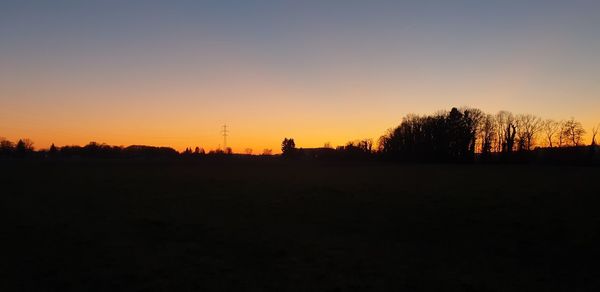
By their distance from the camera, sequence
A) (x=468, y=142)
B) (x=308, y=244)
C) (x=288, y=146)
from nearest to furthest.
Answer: (x=308, y=244)
(x=468, y=142)
(x=288, y=146)

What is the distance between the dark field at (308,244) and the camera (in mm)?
10078

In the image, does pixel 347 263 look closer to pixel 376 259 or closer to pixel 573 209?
pixel 376 259

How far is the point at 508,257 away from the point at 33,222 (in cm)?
1913

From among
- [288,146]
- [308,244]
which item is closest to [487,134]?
[288,146]

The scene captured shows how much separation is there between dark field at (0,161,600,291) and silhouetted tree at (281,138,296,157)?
5874 inches

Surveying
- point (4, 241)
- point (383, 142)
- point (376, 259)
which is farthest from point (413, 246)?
point (383, 142)

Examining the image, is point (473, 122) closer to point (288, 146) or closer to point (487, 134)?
point (487, 134)

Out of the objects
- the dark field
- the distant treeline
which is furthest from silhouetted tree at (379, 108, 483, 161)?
the dark field

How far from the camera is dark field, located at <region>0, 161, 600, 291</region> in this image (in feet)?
33.1

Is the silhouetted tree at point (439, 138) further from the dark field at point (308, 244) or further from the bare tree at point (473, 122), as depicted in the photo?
the dark field at point (308, 244)

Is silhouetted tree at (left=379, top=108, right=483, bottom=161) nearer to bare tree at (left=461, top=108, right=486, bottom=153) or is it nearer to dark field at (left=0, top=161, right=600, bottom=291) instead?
bare tree at (left=461, top=108, right=486, bottom=153)

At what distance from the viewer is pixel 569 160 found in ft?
315

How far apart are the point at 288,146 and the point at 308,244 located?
16348 centimetres

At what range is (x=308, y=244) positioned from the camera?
561 inches
